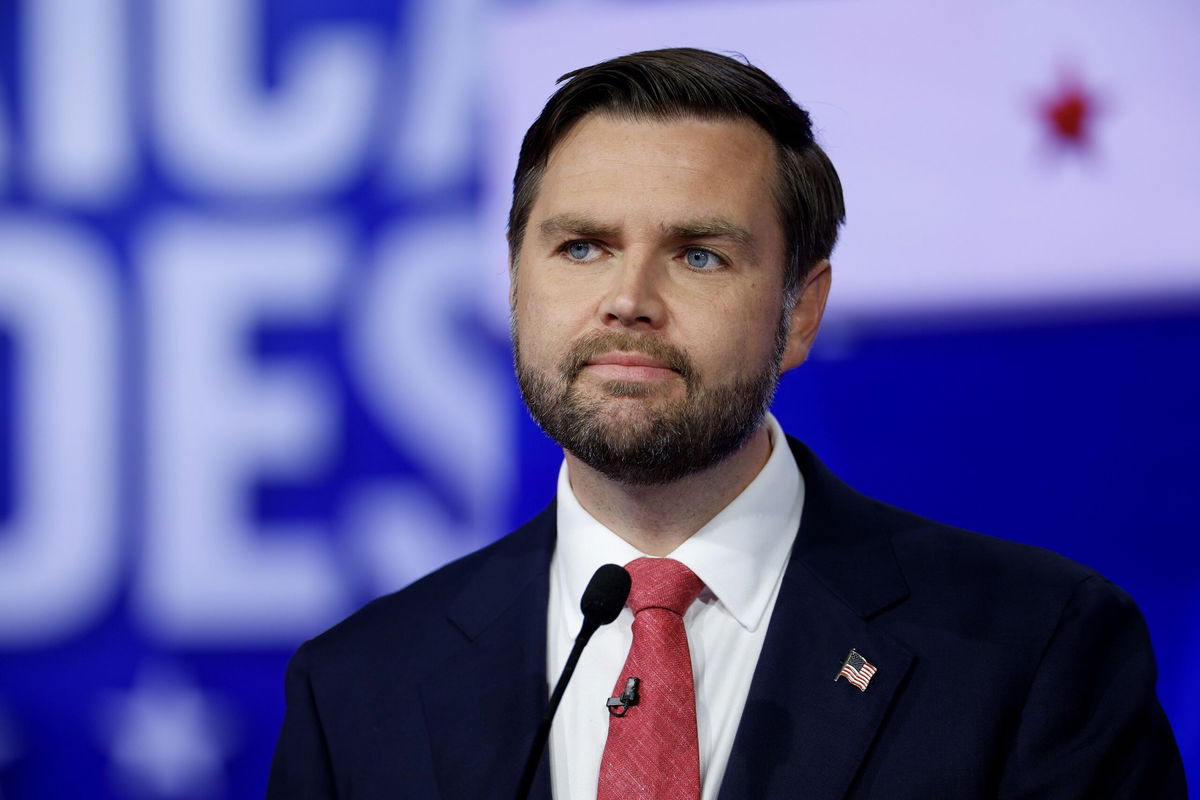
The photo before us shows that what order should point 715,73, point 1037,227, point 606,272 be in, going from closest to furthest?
point 606,272
point 715,73
point 1037,227

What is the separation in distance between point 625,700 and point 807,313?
73 centimetres

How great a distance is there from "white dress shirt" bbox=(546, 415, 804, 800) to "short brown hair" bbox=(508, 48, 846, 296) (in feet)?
1.21

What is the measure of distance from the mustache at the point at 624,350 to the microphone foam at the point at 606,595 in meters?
0.38

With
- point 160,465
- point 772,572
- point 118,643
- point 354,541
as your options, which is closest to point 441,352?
point 354,541

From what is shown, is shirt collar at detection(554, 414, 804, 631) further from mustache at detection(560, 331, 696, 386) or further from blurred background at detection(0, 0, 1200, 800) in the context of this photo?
blurred background at detection(0, 0, 1200, 800)

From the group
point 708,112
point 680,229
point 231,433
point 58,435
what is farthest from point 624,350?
point 58,435

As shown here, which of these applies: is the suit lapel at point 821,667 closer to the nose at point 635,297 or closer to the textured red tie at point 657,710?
the textured red tie at point 657,710

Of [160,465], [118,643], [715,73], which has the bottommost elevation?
[118,643]

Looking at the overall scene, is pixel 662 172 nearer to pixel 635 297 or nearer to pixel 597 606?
pixel 635 297

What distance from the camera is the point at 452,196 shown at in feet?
9.56

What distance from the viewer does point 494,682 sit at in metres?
1.96

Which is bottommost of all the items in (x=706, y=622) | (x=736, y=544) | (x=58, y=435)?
(x=58, y=435)

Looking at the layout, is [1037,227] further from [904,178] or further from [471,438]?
[471,438]

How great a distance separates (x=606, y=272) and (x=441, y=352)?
42.2 inches
